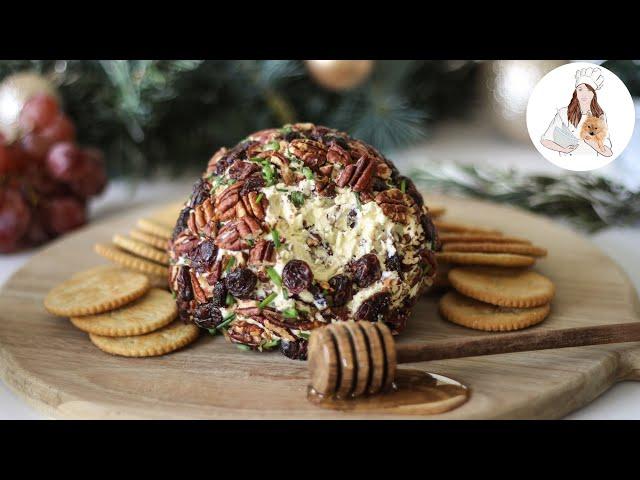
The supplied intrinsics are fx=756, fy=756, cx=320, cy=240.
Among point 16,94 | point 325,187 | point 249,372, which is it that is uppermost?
point 16,94

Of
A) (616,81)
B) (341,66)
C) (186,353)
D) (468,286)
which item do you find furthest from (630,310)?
(341,66)

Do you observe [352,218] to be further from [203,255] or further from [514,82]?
[514,82]

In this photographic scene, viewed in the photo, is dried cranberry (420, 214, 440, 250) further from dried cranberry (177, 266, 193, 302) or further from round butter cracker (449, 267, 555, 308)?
dried cranberry (177, 266, 193, 302)

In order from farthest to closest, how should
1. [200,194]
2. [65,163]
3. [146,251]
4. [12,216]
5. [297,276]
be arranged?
[65,163] < [12,216] < [146,251] < [200,194] < [297,276]

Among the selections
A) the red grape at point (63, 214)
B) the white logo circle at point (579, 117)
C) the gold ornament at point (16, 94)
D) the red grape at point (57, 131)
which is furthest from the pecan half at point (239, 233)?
the gold ornament at point (16, 94)

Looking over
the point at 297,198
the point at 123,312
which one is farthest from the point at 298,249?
the point at 123,312

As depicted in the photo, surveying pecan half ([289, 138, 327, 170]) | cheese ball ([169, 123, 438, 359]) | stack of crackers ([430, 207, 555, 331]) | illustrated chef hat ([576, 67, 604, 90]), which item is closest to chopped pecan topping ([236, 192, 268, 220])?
cheese ball ([169, 123, 438, 359])

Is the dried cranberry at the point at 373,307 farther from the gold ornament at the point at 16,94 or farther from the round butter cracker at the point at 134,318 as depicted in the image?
the gold ornament at the point at 16,94
